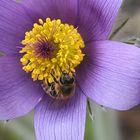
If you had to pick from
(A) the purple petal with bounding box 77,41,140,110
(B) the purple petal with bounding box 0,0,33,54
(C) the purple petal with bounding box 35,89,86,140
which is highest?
(B) the purple petal with bounding box 0,0,33,54

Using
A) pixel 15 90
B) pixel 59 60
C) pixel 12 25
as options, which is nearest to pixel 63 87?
pixel 59 60

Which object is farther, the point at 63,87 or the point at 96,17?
the point at 96,17

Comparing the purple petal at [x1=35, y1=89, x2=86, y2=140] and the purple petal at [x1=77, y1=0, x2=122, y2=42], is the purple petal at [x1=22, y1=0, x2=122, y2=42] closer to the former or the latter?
the purple petal at [x1=77, y1=0, x2=122, y2=42]

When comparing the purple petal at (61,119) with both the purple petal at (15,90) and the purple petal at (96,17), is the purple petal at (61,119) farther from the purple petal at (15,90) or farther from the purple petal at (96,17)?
the purple petal at (96,17)

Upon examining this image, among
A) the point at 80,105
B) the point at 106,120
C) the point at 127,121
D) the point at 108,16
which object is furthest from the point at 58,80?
the point at 127,121

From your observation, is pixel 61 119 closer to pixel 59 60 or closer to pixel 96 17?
pixel 59 60

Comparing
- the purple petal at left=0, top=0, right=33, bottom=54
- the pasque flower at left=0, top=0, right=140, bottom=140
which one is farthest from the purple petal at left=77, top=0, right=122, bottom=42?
the purple petal at left=0, top=0, right=33, bottom=54

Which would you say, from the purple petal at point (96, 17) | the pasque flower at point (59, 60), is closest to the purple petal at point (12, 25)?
the pasque flower at point (59, 60)
